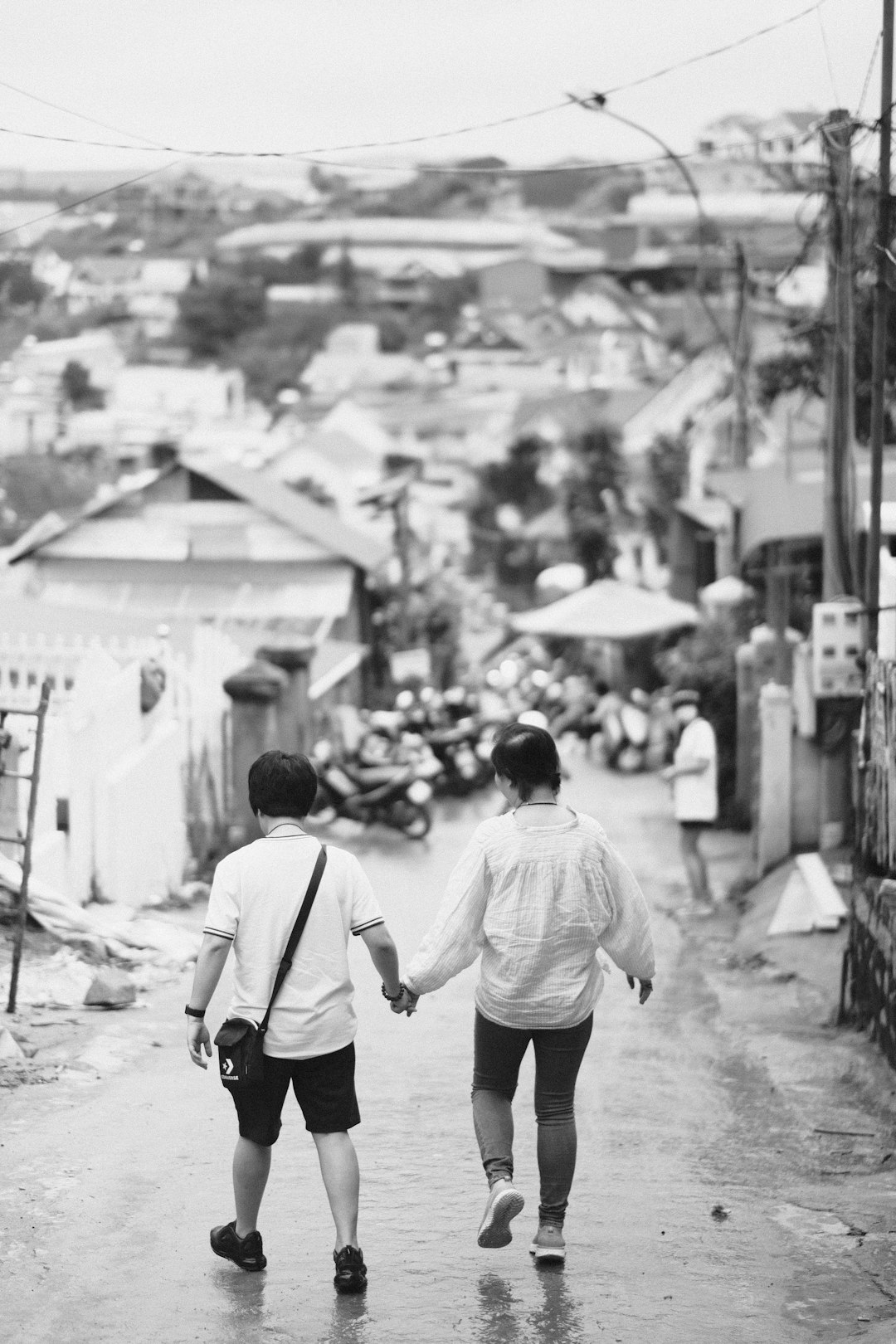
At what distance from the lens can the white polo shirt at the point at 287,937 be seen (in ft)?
16.3

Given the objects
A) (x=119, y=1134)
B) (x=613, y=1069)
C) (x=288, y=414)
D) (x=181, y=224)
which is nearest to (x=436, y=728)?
(x=613, y=1069)

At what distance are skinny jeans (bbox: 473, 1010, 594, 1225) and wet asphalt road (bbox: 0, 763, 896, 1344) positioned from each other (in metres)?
0.27

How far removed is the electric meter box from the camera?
1241 centimetres

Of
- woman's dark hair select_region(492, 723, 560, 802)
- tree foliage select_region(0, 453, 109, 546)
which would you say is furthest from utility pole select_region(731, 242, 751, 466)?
tree foliage select_region(0, 453, 109, 546)

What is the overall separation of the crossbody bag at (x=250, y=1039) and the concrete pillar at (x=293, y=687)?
42.6ft

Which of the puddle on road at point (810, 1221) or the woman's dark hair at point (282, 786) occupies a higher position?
the woman's dark hair at point (282, 786)

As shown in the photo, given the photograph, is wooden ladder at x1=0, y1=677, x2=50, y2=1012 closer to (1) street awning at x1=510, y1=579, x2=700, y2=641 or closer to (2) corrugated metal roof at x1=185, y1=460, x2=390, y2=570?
(1) street awning at x1=510, y1=579, x2=700, y2=641

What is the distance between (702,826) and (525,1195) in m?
8.23

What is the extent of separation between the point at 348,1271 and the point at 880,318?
27.9ft

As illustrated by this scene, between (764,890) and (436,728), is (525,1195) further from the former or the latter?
(436,728)

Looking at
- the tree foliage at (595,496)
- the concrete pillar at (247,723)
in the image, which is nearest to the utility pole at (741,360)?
the concrete pillar at (247,723)

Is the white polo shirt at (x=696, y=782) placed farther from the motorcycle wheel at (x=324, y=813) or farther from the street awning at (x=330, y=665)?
the street awning at (x=330, y=665)

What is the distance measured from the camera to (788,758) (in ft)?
47.5

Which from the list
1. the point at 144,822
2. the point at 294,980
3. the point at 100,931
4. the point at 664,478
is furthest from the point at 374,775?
the point at 664,478
